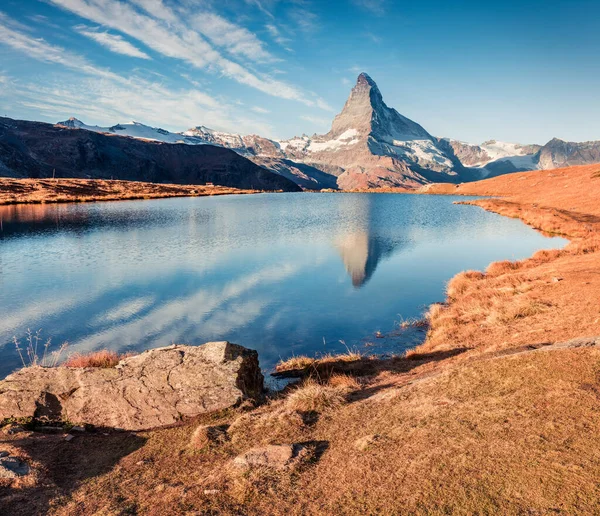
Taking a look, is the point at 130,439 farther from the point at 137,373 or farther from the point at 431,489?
the point at 431,489

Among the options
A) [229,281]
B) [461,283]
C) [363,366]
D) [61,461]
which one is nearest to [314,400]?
[61,461]

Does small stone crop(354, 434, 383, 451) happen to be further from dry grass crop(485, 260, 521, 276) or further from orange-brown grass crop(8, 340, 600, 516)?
dry grass crop(485, 260, 521, 276)

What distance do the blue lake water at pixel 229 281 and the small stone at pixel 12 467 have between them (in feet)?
31.4

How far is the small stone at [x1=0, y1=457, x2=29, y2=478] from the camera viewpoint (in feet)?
23.8

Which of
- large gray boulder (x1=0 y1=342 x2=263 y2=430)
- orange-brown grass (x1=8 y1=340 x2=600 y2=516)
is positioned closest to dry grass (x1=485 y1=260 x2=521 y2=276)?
orange-brown grass (x1=8 y1=340 x2=600 y2=516)

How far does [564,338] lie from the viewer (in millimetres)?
12094

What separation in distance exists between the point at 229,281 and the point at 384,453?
77.8 ft

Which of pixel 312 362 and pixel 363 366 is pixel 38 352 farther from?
pixel 363 366

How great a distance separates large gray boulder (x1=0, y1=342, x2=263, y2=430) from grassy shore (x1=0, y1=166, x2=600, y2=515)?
2.20 ft

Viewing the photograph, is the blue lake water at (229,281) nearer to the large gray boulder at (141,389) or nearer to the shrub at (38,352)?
the shrub at (38,352)

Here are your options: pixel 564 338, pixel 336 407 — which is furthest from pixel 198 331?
pixel 564 338

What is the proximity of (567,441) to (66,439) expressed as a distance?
33.2 ft

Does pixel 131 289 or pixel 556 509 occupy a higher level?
pixel 556 509

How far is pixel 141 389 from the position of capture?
35.9ft
